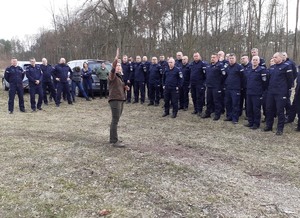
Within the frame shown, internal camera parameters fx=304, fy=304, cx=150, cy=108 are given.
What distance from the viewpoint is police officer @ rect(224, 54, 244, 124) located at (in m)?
8.91

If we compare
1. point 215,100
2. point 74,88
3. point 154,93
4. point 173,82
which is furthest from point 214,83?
point 74,88

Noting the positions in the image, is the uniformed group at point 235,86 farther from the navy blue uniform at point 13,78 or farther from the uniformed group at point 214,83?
the navy blue uniform at point 13,78

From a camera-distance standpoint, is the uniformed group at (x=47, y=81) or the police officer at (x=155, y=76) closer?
the uniformed group at (x=47, y=81)

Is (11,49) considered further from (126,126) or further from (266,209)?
(266,209)

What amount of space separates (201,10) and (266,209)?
65.8ft

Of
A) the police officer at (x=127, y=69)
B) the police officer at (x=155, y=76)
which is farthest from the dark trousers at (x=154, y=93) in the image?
the police officer at (x=127, y=69)

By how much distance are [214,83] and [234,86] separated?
69 centimetres

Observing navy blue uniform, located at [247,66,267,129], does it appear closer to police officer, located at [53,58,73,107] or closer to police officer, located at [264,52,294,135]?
police officer, located at [264,52,294,135]

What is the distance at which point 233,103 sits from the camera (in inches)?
355

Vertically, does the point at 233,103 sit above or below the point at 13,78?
below

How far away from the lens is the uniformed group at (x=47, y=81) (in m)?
11.1

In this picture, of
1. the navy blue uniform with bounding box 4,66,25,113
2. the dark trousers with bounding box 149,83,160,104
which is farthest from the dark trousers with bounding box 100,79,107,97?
the navy blue uniform with bounding box 4,66,25,113

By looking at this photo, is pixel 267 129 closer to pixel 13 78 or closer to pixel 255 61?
pixel 255 61

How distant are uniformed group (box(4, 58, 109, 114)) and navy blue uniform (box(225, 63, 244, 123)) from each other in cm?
653
